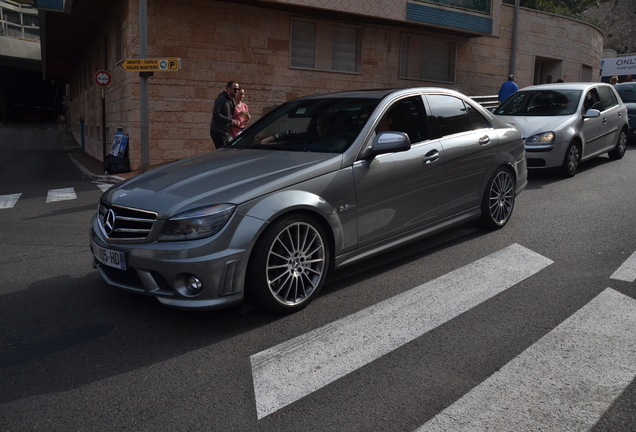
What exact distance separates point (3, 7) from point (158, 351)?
84.9 metres

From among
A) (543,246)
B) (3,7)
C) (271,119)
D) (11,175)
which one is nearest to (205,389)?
(271,119)

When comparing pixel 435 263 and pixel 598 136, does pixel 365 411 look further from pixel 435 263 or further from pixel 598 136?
pixel 598 136

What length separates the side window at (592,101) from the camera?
10922 millimetres

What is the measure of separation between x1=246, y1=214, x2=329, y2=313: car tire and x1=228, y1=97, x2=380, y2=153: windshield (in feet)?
2.73

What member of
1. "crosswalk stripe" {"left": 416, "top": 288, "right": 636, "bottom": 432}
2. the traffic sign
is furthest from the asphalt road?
the traffic sign

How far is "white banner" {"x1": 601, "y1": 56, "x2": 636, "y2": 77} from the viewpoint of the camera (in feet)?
140

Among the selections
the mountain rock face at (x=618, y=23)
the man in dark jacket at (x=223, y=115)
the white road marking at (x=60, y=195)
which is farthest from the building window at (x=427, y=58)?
the mountain rock face at (x=618, y=23)

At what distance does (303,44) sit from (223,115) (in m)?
8.00

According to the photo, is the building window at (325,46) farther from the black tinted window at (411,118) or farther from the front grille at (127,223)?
the front grille at (127,223)

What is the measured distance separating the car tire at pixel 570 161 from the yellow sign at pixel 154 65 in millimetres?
7371

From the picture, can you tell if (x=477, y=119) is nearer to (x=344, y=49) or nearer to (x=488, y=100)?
(x=344, y=49)

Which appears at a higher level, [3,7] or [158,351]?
[3,7]

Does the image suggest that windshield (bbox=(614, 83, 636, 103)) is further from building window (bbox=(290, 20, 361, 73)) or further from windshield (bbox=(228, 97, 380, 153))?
windshield (bbox=(228, 97, 380, 153))

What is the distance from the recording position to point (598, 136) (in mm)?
11242
